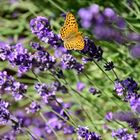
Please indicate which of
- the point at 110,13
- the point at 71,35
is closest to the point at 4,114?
the point at 71,35

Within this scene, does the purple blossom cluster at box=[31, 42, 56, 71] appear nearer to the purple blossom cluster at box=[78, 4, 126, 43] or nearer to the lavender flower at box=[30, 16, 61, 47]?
the lavender flower at box=[30, 16, 61, 47]

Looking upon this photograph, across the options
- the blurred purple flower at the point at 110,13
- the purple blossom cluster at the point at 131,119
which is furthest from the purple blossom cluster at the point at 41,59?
→ the blurred purple flower at the point at 110,13

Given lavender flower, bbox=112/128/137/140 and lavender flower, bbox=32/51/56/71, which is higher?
lavender flower, bbox=32/51/56/71

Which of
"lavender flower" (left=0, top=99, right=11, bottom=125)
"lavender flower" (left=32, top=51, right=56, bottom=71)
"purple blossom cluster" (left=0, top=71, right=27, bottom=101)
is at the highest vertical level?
"lavender flower" (left=32, top=51, right=56, bottom=71)

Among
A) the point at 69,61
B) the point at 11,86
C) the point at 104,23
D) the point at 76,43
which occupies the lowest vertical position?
the point at 104,23

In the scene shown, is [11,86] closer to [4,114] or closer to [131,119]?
[4,114]

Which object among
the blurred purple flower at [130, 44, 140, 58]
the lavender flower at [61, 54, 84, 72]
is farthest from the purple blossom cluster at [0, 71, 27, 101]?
the blurred purple flower at [130, 44, 140, 58]

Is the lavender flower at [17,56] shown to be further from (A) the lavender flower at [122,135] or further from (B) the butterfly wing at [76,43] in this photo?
(A) the lavender flower at [122,135]

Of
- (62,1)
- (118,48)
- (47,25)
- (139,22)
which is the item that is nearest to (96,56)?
(47,25)
